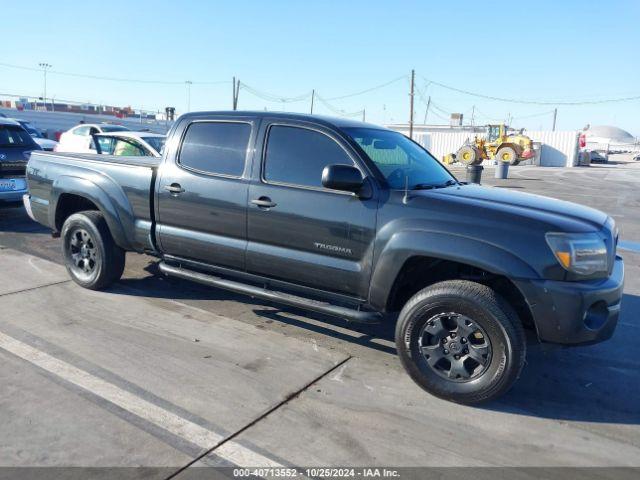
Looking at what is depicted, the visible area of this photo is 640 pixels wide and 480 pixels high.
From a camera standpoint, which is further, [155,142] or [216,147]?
[155,142]

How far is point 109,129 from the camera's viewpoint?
1791 centimetres

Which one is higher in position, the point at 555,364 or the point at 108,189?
the point at 108,189

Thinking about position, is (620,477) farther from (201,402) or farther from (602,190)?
(602,190)

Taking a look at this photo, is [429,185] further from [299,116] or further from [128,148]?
[128,148]

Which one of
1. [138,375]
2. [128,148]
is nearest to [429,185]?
[138,375]

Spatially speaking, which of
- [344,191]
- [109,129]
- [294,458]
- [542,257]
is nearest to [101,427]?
[294,458]

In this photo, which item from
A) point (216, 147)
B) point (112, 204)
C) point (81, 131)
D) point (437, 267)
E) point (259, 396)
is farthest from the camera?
point (81, 131)

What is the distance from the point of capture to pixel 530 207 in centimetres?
372

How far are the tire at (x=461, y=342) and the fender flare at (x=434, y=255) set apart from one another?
0.20 metres

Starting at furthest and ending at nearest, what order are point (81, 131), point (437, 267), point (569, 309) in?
point (81, 131) → point (437, 267) → point (569, 309)

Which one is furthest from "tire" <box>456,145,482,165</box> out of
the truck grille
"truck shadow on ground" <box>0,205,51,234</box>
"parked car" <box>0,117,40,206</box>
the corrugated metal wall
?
the truck grille

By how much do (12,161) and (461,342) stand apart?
26.6ft

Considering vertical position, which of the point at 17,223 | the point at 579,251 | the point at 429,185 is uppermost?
the point at 429,185

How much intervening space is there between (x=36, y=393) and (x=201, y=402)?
3.52ft
